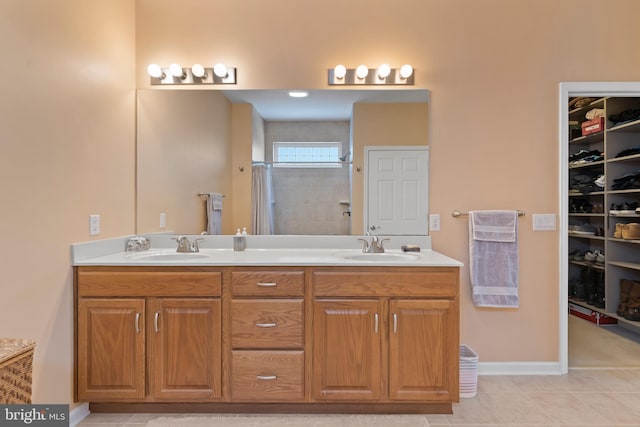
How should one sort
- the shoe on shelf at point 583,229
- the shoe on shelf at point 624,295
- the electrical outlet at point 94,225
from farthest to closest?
the shoe on shelf at point 583,229, the shoe on shelf at point 624,295, the electrical outlet at point 94,225

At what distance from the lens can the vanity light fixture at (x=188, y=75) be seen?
8.45 feet

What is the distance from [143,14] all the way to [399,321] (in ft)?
8.50

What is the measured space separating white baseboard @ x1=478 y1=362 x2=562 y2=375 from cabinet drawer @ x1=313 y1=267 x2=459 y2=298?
0.98 metres

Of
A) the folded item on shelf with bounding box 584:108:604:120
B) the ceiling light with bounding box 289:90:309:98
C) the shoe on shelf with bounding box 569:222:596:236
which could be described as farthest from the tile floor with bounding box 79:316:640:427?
the folded item on shelf with bounding box 584:108:604:120

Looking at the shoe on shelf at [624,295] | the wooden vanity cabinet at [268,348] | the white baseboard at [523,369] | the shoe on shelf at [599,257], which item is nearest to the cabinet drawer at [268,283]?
the wooden vanity cabinet at [268,348]

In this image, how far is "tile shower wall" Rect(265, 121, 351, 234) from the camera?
262 cm

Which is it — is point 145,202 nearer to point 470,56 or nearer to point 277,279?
point 277,279

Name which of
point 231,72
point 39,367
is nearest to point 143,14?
point 231,72

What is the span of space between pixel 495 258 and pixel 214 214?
75.5 inches

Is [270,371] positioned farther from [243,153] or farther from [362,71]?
[362,71]

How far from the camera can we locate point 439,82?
260 cm

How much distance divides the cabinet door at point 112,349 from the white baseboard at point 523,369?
7.04ft

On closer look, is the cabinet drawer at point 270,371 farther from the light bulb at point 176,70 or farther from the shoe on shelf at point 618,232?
the shoe on shelf at point 618,232

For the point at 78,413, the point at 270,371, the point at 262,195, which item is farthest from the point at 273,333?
the point at 78,413
